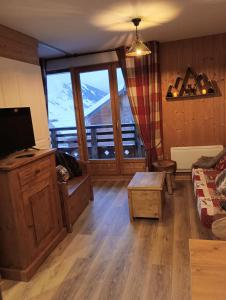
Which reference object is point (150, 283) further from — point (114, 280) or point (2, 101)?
point (2, 101)

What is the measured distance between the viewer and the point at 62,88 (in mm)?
4871

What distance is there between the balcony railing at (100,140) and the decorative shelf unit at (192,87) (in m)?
0.93

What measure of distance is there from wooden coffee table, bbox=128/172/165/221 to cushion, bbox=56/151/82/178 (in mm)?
985

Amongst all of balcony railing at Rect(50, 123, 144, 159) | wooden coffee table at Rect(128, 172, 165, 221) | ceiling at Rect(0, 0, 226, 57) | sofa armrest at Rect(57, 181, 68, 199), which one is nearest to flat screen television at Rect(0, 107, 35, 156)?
sofa armrest at Rect(57, 181, 68, 199)

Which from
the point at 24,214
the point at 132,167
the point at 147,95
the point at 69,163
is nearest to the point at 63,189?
the point at 24,214

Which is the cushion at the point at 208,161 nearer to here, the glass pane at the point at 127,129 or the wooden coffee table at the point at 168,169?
the wooden coffee table at the point at 168,169

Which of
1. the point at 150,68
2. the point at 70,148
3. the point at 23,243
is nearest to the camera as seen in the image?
the point at 23,243

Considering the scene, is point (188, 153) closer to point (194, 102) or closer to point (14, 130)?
point (194, 102)

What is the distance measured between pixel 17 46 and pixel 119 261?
261 centimetres

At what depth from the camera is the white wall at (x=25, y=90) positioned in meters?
2.77

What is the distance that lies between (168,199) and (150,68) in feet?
7.01

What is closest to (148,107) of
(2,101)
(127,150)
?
(127,150)

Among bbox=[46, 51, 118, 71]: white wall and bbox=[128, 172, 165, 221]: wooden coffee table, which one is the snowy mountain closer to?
bbox=[46, 51, 118, 71]: white wall

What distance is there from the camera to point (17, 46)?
9.92 feet
